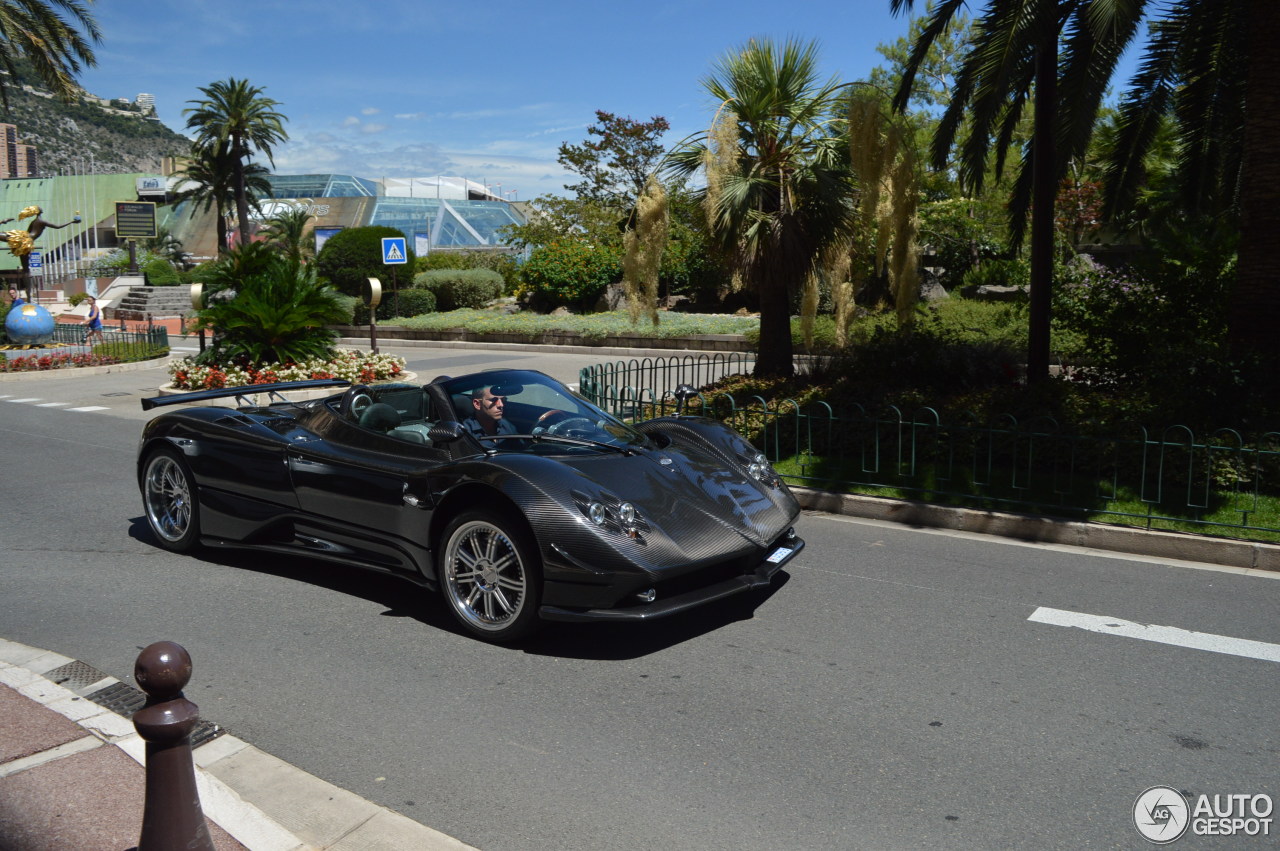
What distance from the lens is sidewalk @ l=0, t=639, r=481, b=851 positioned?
3.41 m

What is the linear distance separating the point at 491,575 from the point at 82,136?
20563 cm

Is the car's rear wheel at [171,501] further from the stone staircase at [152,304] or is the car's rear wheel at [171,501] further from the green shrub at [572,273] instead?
the stone staircase at [152,304]

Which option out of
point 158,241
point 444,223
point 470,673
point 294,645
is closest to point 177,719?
point 470,673

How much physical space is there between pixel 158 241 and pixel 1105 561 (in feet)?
229

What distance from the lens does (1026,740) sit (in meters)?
4.20

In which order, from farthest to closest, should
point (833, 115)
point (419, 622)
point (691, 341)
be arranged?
point (691, 341), point (833, 115), point (419, 622)

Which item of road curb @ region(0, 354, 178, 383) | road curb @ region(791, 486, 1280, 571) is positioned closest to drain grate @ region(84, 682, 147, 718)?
road curb @ region(791, 486, 1280, 571)

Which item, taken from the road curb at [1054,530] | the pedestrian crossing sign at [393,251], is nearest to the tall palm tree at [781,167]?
the road curb at [1054,530]

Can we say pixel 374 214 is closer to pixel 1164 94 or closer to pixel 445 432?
pixel 1164 94

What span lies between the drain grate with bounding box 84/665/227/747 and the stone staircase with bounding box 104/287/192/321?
42.9 m

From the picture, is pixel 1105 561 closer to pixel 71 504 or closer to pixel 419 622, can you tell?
pixel 419 622

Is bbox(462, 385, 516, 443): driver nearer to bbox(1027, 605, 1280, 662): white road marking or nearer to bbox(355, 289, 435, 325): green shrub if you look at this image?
bbox(1027, 605, 1280, 662): white road marking

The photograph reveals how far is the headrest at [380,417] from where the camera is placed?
6188 millimetres

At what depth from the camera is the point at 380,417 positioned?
624cm
